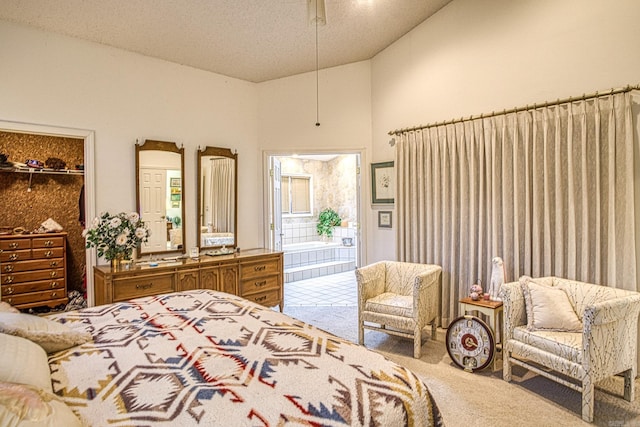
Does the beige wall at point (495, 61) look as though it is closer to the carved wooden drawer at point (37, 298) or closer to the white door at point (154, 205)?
the white door at point (154, 205)

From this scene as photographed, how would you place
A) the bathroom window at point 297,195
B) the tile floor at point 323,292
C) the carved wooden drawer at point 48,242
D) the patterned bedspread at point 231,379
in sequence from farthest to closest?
1. the bathroom window at point 297,195
2. the tile floor at point 323,292
3. the carved wooden drawer at point 48,242
4. the patterned bedspread at point 231,379

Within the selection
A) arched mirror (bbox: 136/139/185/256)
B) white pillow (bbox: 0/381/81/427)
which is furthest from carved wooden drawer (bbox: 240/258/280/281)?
white pillow (bbox: 0/381/81/427)

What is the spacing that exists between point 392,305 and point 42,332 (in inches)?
101

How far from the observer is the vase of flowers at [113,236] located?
3232 millimetres

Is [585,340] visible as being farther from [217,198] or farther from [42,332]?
[217,198]

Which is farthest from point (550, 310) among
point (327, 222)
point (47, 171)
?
point (327, 222)

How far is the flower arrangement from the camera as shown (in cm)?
323

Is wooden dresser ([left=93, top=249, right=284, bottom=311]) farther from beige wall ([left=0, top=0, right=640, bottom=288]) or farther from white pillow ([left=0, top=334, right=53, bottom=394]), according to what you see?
white pillow ([left=0, top=334, right=53, bottom=394])

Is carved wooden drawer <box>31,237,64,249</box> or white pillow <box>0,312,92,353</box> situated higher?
carved wooden drawer <box>31,237,64,249</box>

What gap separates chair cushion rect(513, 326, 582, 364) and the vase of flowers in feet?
10.9

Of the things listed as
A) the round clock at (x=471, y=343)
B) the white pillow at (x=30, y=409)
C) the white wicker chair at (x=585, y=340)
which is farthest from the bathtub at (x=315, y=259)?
the white pillow at (x=30, y=409)

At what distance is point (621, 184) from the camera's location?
267cm

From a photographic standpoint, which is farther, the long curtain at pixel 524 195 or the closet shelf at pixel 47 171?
the closet shelf at pixel 47 171

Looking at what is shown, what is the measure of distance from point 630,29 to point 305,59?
10.0ft
